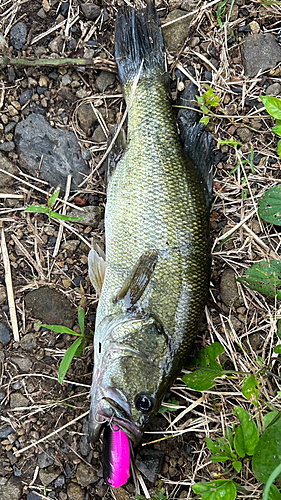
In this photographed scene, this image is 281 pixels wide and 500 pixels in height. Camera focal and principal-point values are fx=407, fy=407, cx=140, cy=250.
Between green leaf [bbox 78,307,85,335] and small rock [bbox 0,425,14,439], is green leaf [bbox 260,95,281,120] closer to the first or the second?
green leaf [bbox 78,307,85,335]

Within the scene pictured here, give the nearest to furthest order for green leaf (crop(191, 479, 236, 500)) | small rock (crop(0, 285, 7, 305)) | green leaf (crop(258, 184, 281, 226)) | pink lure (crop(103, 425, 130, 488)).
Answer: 1. green leaf (crop(191, 479, 236, 500))
2. pink lure (crop(103, 425, 130, 488))
3. green leaf (crop(258, 184, 281, 226))
4. small rock (crop(0, 285, 7, 305))

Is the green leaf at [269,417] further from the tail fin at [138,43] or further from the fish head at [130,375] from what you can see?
the tail fin at [138,43]

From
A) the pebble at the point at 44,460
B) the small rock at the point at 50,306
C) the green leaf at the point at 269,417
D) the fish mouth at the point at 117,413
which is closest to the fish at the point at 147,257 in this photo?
the fish mouth at the point at 117,413

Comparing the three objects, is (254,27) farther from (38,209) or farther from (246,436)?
(246,436)

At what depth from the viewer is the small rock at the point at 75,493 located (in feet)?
11.7

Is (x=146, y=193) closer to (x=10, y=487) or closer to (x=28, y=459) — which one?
(x=28, y=459)

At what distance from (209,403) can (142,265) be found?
1.44 m

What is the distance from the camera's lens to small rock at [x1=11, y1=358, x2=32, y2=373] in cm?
372

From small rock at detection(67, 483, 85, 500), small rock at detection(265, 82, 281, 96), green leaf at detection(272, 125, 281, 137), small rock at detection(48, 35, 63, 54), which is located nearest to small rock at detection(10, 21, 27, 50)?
small rock at detection(48, 35, 63, 54)

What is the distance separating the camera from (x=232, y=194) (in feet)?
12.6

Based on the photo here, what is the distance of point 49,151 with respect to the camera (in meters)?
3.87

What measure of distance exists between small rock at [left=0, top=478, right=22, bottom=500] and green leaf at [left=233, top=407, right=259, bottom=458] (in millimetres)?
1975

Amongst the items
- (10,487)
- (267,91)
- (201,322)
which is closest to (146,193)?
(201,322)

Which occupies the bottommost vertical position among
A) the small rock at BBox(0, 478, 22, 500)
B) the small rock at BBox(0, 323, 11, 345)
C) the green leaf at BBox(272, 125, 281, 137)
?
the small rock at BBox(0, 478, 22, 500)
